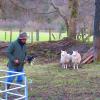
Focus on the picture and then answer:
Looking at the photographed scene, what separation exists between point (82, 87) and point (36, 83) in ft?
5.98

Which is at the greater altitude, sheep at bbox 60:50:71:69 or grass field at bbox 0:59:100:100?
sheep at bbox 60:50:71:69

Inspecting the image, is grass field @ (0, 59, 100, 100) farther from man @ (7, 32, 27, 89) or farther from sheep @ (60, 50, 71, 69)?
man @ (7, 32, 27, 89)

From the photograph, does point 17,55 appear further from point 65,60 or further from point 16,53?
point 65,60

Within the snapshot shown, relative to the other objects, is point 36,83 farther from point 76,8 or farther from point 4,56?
point 76,8

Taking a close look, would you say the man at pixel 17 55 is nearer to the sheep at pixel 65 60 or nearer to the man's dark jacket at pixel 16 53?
the man's dark jacket at pixel 16 53

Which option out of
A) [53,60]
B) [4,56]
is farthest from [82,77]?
[4,56]

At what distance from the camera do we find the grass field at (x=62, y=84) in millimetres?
12102

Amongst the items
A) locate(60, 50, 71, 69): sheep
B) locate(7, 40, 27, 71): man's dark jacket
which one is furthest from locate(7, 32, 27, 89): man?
locate(60, 50, 71, 69): sheep

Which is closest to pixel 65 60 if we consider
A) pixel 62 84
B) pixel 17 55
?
pixel 62 84

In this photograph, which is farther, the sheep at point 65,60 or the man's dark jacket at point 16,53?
the sheep at point 65,60

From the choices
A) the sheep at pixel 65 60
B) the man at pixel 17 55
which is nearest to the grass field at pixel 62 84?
the sheep at pixel 65 60

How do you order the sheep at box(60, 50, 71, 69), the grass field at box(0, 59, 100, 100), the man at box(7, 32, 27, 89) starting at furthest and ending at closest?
the sheep at box(60, 50, 71, 69) < the grass field at box(0, 59, 100, 100) < the man at box(7, 32, 27, 89)

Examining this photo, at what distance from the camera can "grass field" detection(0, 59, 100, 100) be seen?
12102 millimetres

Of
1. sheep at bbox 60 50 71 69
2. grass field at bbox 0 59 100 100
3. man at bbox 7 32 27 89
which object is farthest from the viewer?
sheep at bbox 60 50 71 69
